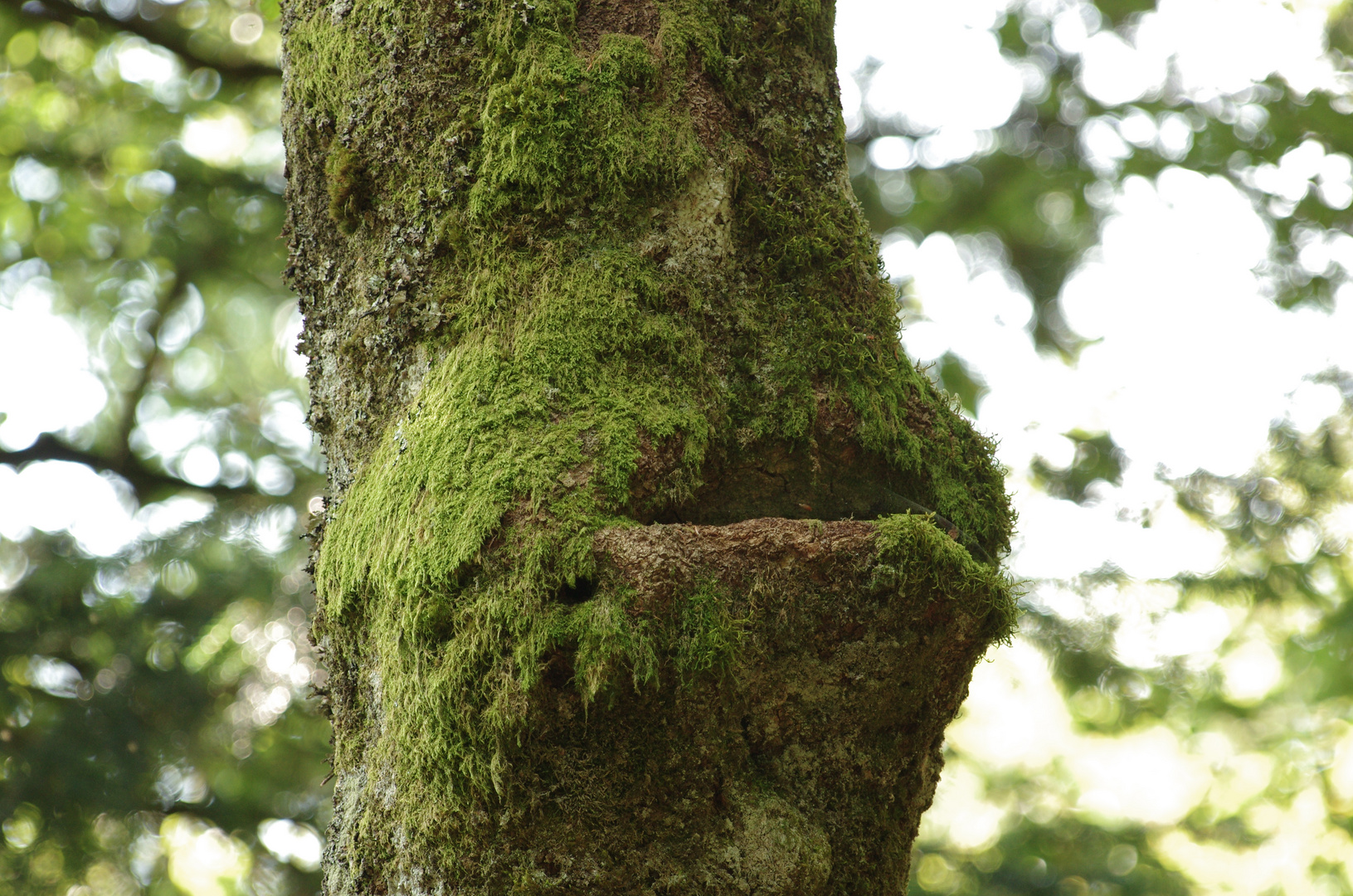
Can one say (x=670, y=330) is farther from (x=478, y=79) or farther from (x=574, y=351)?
(x=478, y=79)

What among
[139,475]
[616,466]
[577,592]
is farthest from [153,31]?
[577,592]

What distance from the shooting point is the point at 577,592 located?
136cm

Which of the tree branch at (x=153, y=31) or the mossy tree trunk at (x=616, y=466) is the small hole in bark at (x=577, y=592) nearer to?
the mossy tree trunk at (x=616, y=466)

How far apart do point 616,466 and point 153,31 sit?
20.5ft

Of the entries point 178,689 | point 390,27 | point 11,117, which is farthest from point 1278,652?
point 11,117

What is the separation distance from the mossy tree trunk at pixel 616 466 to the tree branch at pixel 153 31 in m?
4.85

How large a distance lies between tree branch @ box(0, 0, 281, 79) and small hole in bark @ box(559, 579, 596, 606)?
5.78 metres

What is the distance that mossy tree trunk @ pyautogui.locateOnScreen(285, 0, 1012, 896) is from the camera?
4.37 ft

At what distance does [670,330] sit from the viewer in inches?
63.0

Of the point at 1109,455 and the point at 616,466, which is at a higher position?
the point at 616,466

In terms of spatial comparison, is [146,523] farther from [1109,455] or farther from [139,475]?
[1109,455]

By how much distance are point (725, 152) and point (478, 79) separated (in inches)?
19.0

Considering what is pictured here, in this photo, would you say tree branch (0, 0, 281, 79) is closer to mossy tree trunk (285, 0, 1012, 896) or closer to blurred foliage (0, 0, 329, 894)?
blurred foliage (0, 0, 329, 894)

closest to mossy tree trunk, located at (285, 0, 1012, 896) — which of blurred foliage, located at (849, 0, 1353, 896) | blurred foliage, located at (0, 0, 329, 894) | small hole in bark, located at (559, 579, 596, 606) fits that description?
small hole in bark, located at (559, 579, 596, 606)
